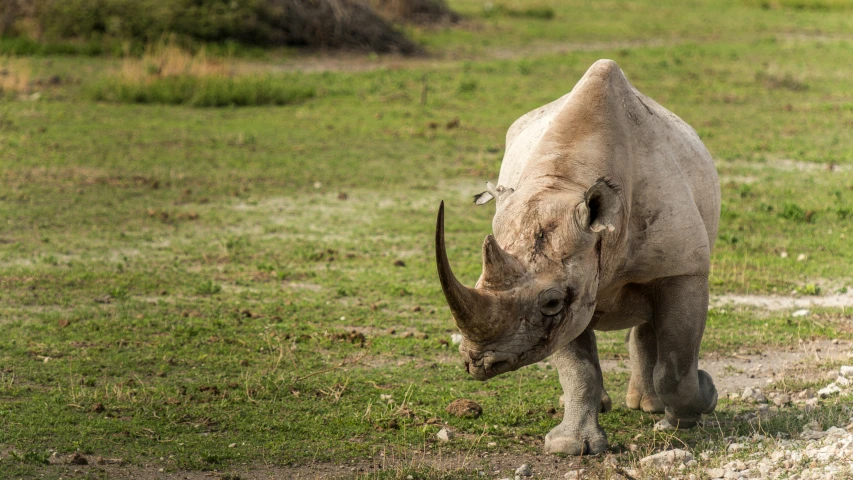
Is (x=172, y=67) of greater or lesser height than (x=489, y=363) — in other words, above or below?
below

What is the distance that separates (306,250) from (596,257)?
6.17m

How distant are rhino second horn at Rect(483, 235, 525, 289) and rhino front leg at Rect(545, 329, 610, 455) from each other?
54.9 inches

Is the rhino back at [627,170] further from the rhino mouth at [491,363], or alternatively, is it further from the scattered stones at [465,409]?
the scattered stones at [465,409]

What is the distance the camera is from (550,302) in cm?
542

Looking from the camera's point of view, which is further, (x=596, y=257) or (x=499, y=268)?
(x=596, y=257)

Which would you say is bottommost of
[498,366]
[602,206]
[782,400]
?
[782,400]

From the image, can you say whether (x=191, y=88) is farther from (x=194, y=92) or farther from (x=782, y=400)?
(x=782, y=400)

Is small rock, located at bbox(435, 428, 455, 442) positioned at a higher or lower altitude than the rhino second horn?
lower

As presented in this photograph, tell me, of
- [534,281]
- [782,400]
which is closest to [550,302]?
[534,281]

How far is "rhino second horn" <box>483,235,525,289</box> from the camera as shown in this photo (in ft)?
17.1

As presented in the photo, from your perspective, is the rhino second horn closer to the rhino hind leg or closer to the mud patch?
the rhino hind leg

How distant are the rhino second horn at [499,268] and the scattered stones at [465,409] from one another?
203 centimetres

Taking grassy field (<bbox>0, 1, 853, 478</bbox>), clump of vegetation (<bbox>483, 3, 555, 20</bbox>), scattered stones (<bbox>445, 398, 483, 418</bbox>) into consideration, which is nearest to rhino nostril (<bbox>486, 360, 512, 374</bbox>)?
grassy field (<bbox>0, 1, 853, 478</bbox>)

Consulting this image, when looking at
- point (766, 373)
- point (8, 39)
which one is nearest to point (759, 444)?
point (766, 373)
